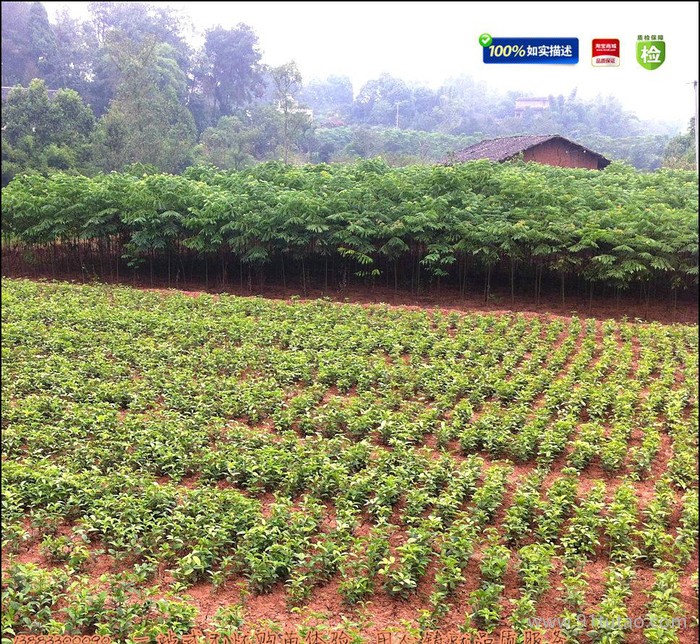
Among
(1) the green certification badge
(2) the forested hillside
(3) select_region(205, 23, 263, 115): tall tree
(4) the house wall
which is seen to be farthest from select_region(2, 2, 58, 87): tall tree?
(4) the house wall

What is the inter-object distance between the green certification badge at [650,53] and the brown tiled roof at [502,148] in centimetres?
1804

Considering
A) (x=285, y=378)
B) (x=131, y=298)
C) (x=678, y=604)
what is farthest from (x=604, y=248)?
(x=678, y=604)

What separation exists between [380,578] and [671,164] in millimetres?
19787

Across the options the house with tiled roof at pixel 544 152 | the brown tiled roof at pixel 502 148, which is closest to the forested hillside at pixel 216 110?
the brown tiled roof at pixel 502 148

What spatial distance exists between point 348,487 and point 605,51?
3.56 meters

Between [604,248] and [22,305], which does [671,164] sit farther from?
[22,305]

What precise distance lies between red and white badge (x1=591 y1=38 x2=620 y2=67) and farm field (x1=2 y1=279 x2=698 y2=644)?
8.87ft

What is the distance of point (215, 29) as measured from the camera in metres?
15.1

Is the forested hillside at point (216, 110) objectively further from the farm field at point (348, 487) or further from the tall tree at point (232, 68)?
the farm field at point (348, 487)

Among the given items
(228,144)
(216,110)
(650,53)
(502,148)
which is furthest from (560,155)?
(650,53)

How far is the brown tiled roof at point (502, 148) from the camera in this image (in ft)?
69.6

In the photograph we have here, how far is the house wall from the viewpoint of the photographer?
21.5 meters

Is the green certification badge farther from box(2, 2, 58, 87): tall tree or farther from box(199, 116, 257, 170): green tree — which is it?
box(199, 116, 257, 170): green tree

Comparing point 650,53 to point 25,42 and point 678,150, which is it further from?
point 678,150
